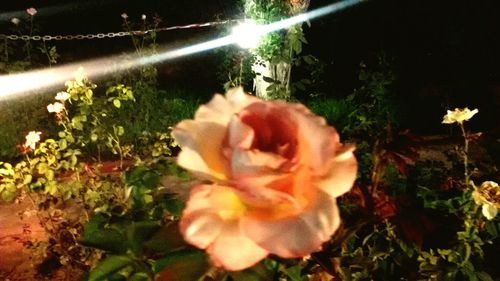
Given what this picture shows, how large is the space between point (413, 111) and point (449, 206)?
489 cm

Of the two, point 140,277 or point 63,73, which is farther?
point 63,73

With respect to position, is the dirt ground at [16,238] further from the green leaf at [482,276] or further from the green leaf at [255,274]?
the green leaf at [255,274]

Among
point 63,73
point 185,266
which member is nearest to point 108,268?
point 185,266

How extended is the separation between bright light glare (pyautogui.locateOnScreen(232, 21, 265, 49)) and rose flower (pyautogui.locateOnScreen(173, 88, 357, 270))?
5090 mm

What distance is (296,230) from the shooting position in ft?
2.38

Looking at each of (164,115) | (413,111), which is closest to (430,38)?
(413,111)

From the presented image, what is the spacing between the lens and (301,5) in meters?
5.84

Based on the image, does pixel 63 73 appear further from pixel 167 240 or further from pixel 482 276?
pixel 167 240

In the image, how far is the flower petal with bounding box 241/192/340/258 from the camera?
2.34ft

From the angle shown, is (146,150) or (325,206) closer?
(325,206)

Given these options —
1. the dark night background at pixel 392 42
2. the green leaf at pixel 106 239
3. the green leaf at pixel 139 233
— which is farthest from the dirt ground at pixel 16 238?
the dark night background at pixel 392 42

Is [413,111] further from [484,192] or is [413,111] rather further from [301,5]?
[484,192]

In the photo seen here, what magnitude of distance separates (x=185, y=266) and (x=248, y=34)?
5.28 meters

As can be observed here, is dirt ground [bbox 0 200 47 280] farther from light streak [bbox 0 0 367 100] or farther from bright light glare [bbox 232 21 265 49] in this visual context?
bright light glare [bbox 232 21 265 49]
